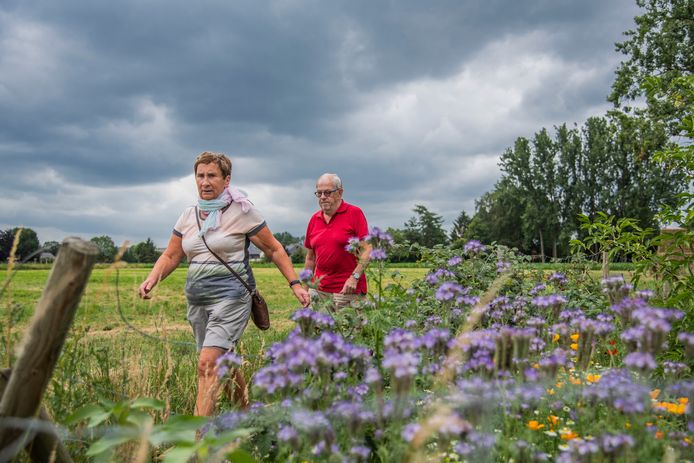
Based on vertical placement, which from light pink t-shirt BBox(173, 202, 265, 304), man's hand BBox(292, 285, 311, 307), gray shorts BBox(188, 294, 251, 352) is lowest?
gray shorts BBox(188, 294, 251, 352)

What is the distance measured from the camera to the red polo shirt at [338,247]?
6062 mm

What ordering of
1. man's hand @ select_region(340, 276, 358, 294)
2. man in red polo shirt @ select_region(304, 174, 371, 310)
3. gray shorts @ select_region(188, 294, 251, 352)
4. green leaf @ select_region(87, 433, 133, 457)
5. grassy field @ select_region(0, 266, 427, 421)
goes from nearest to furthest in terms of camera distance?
1. green leaf @ select_region(87, 433, 133, 457)
2. grassy field @ select_region(0, 266, 427, 421)
3. gray shorts @ select_region(188, 294, 251, 352)
4. man's hand @ select_region(340, 276, 358, 294)
5. man in red polo shirt @ select_region(304, 174, 371, 310)

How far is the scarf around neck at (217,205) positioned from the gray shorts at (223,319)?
652 mm

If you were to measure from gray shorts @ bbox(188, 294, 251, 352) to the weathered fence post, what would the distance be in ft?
6.45

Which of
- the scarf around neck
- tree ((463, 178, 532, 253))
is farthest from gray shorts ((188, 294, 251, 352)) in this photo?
tree ((463, 178, 532, 253))

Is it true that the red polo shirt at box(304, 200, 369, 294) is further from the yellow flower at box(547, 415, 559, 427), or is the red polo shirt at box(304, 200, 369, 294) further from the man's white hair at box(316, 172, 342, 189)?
the yellow flower at box(547, 415, 559, 427)

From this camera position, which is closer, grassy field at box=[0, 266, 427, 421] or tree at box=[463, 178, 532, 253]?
grassy field at box=[0, 266, 427, 421]

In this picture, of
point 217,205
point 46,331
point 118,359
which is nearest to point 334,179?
point 217,205

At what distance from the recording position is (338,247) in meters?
6.05

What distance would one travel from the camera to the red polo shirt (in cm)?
606

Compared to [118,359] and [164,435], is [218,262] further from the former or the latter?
[164,435]

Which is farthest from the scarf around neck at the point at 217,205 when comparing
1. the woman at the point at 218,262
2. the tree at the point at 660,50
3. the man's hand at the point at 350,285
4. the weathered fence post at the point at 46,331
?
the tree at the point at 660,50

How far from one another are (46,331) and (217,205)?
2358 millimetres

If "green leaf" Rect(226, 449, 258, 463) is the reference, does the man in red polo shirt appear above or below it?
above
